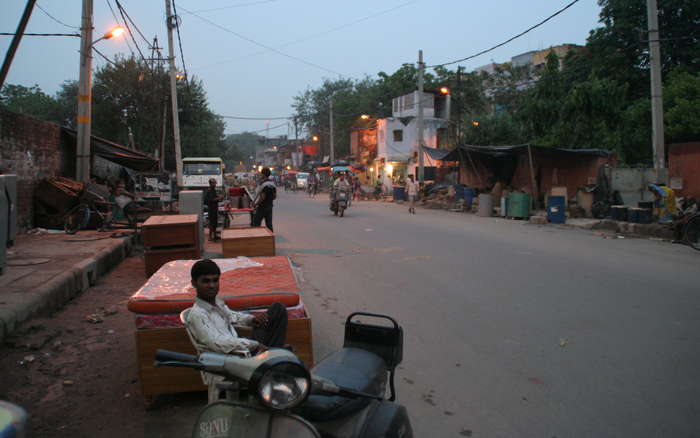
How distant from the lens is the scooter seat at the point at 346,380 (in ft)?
6.73

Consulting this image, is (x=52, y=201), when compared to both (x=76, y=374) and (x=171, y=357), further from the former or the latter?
(x=171, y=357)

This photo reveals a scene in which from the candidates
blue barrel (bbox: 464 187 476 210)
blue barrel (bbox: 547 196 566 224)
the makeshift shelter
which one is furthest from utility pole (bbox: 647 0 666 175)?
blue barrel (bbox: 464 187 476 210)

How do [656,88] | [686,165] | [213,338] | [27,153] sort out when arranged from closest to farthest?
[213,338]
[27,153]
[656,88]
[686,165]

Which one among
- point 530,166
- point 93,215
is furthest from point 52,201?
point 530,166

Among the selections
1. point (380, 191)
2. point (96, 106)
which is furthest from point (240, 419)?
point (380, 191)

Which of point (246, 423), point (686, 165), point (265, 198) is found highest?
point (686, 165)

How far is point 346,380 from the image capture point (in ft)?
7.69

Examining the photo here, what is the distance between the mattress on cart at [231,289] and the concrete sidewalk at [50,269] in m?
2.08

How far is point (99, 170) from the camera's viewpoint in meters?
19.0

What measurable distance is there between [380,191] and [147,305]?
3548 cm

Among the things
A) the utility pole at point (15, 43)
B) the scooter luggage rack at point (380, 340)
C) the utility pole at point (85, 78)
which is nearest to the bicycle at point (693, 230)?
the scooter luggage rack at point (380, 340)

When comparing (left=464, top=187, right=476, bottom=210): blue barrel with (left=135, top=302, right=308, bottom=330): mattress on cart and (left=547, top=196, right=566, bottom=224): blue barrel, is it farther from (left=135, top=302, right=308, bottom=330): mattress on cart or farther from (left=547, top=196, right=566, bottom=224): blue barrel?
(left=135, top=302, right=308, bottom=330): mattress on cart

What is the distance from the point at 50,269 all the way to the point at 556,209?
49.0 feet

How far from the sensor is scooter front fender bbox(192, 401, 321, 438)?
186 centimetres
